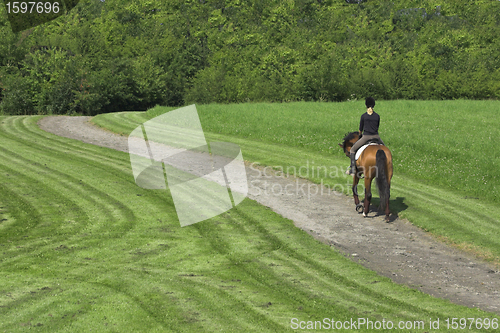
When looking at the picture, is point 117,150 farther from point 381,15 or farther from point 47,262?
point 381,15

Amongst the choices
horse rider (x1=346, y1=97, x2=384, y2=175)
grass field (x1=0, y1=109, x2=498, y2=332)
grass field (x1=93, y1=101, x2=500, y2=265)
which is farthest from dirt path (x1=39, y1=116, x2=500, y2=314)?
horse rider (x1=346, y1=97, x2=384, y2=175)

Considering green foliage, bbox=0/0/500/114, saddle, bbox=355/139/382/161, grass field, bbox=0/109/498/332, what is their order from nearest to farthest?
grass field, bbox=0/109/498/332 → saddle, bbox=355/139/382/161 → green foliage, bbox=0/0/500/114

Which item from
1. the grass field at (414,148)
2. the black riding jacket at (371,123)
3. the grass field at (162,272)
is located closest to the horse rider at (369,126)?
the black riding jacket at (371,123)

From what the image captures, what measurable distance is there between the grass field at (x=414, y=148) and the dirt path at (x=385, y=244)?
2.51 feet

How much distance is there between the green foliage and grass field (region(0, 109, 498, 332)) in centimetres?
3883

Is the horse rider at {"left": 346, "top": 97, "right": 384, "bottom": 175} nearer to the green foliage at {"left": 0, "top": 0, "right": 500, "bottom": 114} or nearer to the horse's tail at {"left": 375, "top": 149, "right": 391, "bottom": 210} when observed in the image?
the horse's tail at {"left": 375, "top": 149, "right": 391, "bottom": 210}

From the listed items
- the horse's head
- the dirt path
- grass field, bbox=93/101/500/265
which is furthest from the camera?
the horse's head

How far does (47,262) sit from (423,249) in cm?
852

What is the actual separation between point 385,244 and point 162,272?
5521mm

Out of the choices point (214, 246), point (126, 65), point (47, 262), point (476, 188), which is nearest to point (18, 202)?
point (47, 262)

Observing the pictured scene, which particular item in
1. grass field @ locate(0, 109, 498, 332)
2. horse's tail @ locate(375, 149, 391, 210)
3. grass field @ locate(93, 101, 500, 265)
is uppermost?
horse's tail @ locate(375, 149, 391, 210)

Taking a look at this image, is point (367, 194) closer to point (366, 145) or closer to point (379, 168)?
point (379, 168)

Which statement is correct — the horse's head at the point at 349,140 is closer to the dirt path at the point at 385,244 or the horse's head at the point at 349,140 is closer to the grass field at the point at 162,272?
the dirt path at the point at 385,244

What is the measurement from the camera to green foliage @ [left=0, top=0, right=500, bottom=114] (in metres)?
59.0
